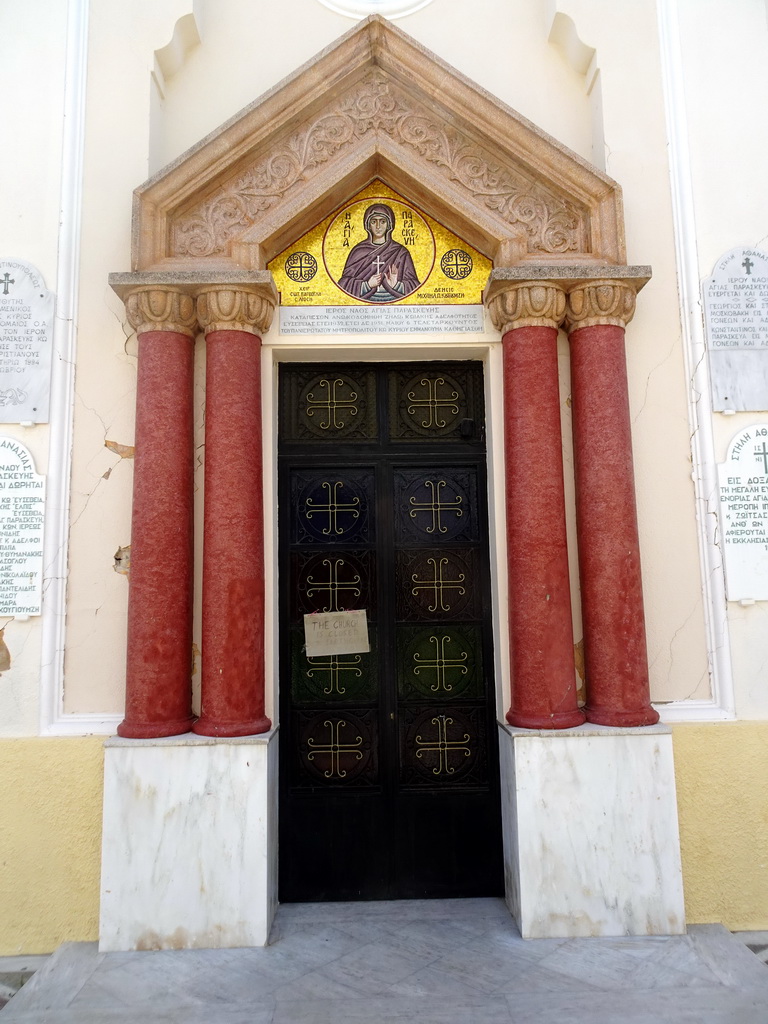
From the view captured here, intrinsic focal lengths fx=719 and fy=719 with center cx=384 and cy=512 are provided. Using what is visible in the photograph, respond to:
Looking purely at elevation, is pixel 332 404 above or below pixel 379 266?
below

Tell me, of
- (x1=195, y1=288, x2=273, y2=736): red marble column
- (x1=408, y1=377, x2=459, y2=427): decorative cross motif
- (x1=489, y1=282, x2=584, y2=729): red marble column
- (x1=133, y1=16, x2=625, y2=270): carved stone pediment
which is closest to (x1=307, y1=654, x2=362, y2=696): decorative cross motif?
(x1=195, y1=288, x2=273, y2=736): red marble column

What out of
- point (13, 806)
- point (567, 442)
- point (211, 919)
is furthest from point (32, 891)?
point (567, 442)

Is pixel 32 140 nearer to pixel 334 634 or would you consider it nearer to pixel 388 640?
pixel 334 634

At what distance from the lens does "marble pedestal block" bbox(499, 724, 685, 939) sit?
12.6 ft

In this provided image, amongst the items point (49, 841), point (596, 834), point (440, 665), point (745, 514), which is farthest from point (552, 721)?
point (49, 841)

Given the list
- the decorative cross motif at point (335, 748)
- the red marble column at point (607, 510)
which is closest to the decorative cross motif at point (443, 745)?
the decorative cross motif at point (335, 748)

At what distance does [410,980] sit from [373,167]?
4.59m

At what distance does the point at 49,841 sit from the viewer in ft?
13.2

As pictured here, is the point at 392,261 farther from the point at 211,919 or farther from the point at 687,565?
the point at 211,919

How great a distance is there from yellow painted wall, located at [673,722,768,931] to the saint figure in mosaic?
125 inches

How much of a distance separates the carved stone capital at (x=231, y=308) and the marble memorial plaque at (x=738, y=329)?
2.76 metres

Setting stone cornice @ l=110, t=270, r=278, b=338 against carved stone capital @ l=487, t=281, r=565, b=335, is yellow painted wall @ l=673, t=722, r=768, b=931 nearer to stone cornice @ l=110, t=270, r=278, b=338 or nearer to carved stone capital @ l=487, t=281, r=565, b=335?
carved stone capital @ l=487, t=281, r=565, b=335

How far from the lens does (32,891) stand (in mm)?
3998

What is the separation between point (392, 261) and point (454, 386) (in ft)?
2.94
